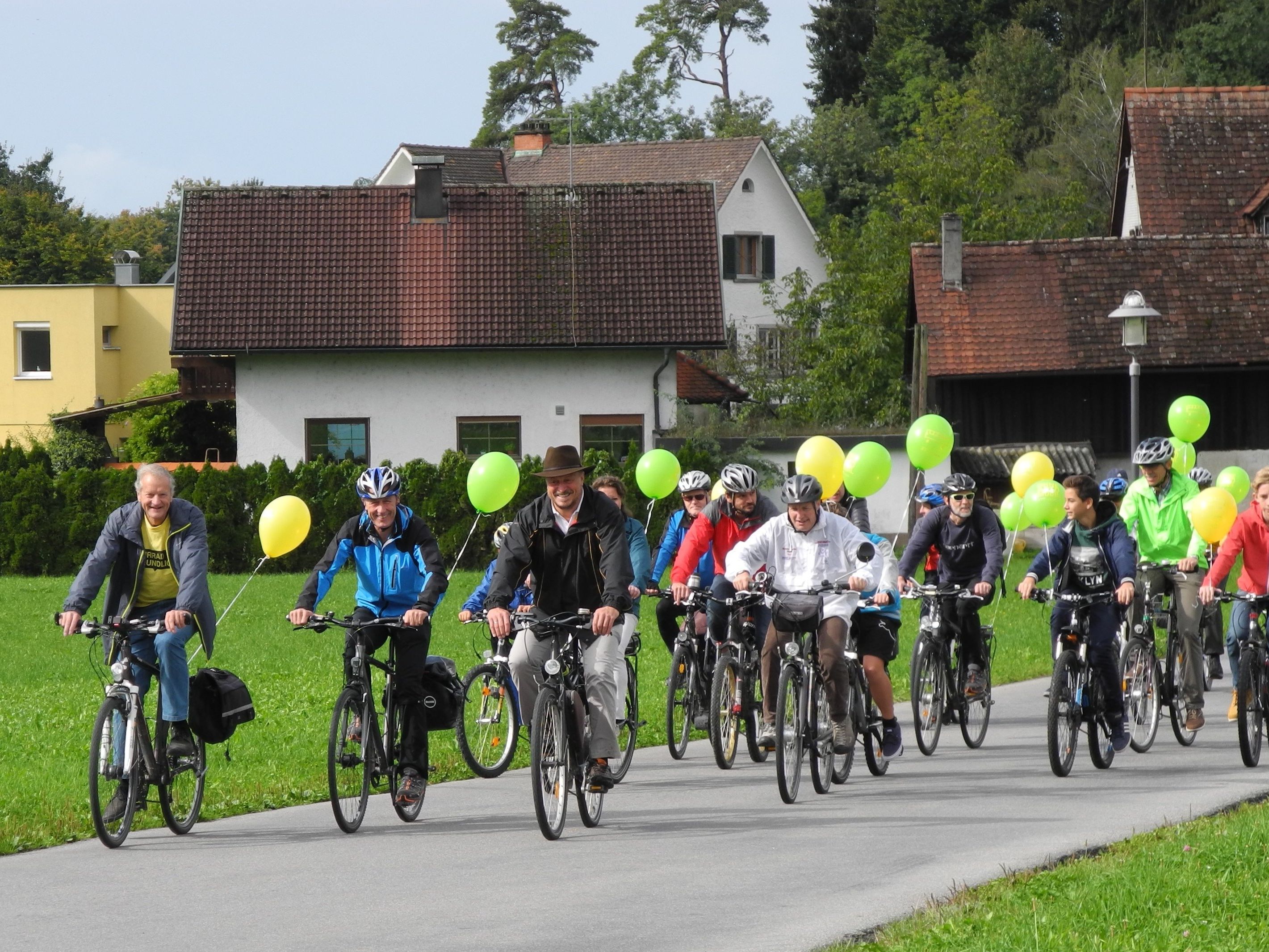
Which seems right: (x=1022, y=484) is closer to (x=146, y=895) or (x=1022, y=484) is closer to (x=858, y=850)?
(x=858, y=850)

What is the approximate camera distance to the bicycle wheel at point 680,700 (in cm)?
1199

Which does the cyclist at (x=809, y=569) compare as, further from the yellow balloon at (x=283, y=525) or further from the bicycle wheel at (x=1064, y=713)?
the yellow balloon at (x=283, y=525)

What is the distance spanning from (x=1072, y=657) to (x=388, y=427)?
27.7 m

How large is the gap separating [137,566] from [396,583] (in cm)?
131

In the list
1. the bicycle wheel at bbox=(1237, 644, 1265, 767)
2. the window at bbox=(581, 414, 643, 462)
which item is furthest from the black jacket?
the window at bbox=(581, 414, 643, 462)

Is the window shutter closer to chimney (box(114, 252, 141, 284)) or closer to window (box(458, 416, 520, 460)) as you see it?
chimney (box(114, 252, 141, 284))

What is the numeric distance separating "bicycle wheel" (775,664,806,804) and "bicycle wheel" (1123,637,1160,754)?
265cm

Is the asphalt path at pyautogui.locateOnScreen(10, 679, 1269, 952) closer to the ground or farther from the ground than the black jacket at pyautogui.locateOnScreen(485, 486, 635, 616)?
closer to the ground

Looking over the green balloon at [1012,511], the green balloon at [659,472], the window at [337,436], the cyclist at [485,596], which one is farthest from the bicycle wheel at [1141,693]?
the window at [337,436]

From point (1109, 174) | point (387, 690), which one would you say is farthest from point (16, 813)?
point (1109, 174)

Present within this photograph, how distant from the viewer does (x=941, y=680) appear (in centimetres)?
1208

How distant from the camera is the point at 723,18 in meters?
78.1

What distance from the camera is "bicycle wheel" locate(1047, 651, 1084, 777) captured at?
418 inches

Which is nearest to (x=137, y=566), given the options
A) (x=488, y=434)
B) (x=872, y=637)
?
(x=872, y=637)
